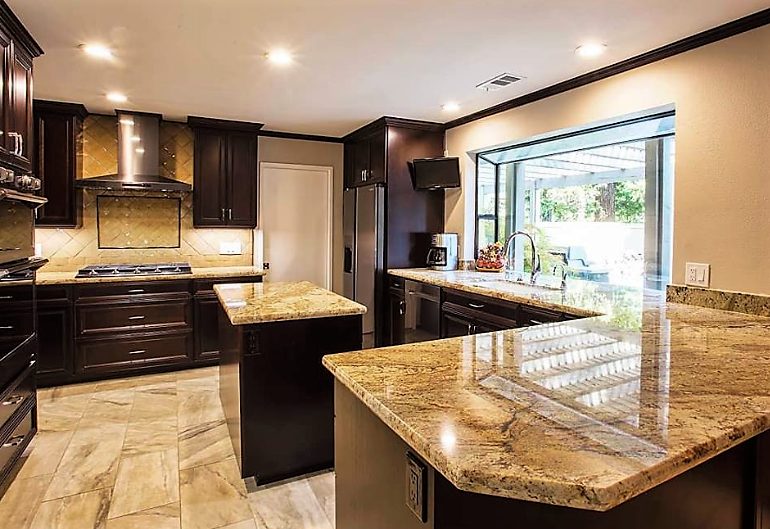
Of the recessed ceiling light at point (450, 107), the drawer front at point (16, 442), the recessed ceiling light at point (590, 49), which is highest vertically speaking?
the recessed ceiling light at point (450, 107)

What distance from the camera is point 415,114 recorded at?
176 inches

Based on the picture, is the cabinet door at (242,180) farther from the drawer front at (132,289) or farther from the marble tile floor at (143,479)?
the marble tile floor at (143,479)

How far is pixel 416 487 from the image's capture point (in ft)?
3.37

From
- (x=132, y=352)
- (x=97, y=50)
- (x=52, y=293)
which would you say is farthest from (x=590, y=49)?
(x=52, y=293)

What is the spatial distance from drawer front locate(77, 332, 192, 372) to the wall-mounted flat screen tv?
8.61ft

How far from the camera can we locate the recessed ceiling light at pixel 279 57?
9.68 feet

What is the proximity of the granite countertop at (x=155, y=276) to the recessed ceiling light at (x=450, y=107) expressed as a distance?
228cm

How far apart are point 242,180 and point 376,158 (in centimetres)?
139

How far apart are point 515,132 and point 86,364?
161 inches

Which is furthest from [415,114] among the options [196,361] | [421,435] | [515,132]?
[421,435]

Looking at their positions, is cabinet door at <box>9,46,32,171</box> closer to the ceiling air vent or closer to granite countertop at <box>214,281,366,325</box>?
granite countertop at <box>214,281,366,325</box>

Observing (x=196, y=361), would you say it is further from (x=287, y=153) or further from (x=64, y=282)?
(x=287, y=153)

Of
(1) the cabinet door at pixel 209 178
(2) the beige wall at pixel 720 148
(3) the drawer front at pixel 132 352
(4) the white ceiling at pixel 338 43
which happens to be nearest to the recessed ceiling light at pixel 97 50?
(4) the white ceiling at pixel 338 43

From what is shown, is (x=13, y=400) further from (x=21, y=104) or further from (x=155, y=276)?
(x=155, y=276)
